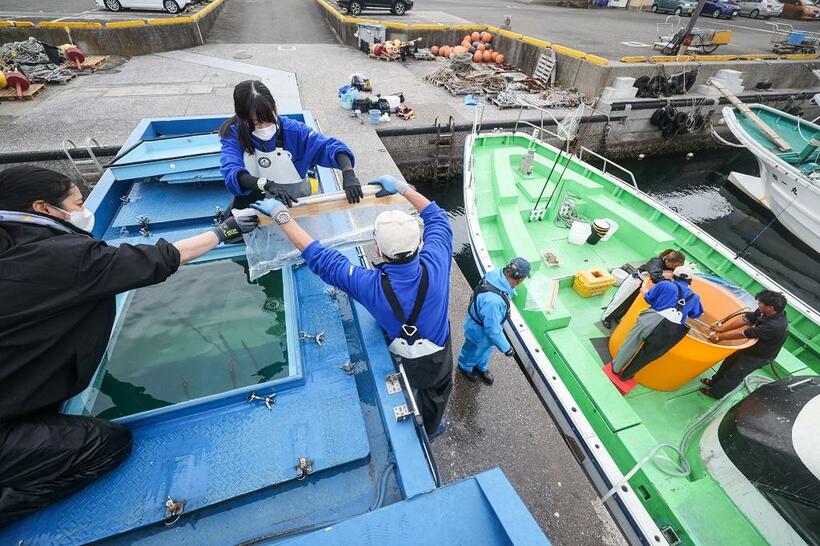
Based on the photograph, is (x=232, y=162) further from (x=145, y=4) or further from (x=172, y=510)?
(x=145, y=4)

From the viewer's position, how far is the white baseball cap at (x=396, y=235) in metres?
1.94

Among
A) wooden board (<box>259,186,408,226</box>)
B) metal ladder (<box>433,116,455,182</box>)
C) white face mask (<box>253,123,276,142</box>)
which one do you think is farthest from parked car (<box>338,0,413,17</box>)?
wooden board (<box>259,186,408,226</box>)

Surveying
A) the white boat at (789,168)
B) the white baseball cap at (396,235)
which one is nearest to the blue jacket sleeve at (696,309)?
the white baseball cap at (396,235)

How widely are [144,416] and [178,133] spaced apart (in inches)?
214

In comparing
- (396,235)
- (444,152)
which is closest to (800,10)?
(444,152)

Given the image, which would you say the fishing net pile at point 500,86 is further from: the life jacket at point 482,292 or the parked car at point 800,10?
the parked car at point 800,10

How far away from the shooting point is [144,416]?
2252mm

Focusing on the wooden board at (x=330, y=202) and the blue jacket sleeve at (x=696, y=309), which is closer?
the wooden board at (x=330, y=202)

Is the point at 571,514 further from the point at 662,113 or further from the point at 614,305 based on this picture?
the point at 662,113

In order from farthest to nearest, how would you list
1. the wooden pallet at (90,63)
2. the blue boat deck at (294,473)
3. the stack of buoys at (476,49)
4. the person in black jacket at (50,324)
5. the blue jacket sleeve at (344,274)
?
the stack of buoys at (476,49), the wooden pallet at (90,63), the blue jacket sleeve at (344,274), the person in black jacket at (50,324), the blue boat deck at (294,473)

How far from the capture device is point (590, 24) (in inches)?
744

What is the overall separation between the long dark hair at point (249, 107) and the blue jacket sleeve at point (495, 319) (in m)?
2.48

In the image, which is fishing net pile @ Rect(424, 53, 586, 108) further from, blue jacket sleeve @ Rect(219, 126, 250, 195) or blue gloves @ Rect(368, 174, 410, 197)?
blue jacket sleeve @ Rect(219, 126, 250, 195)

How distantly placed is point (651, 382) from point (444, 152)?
763cm
